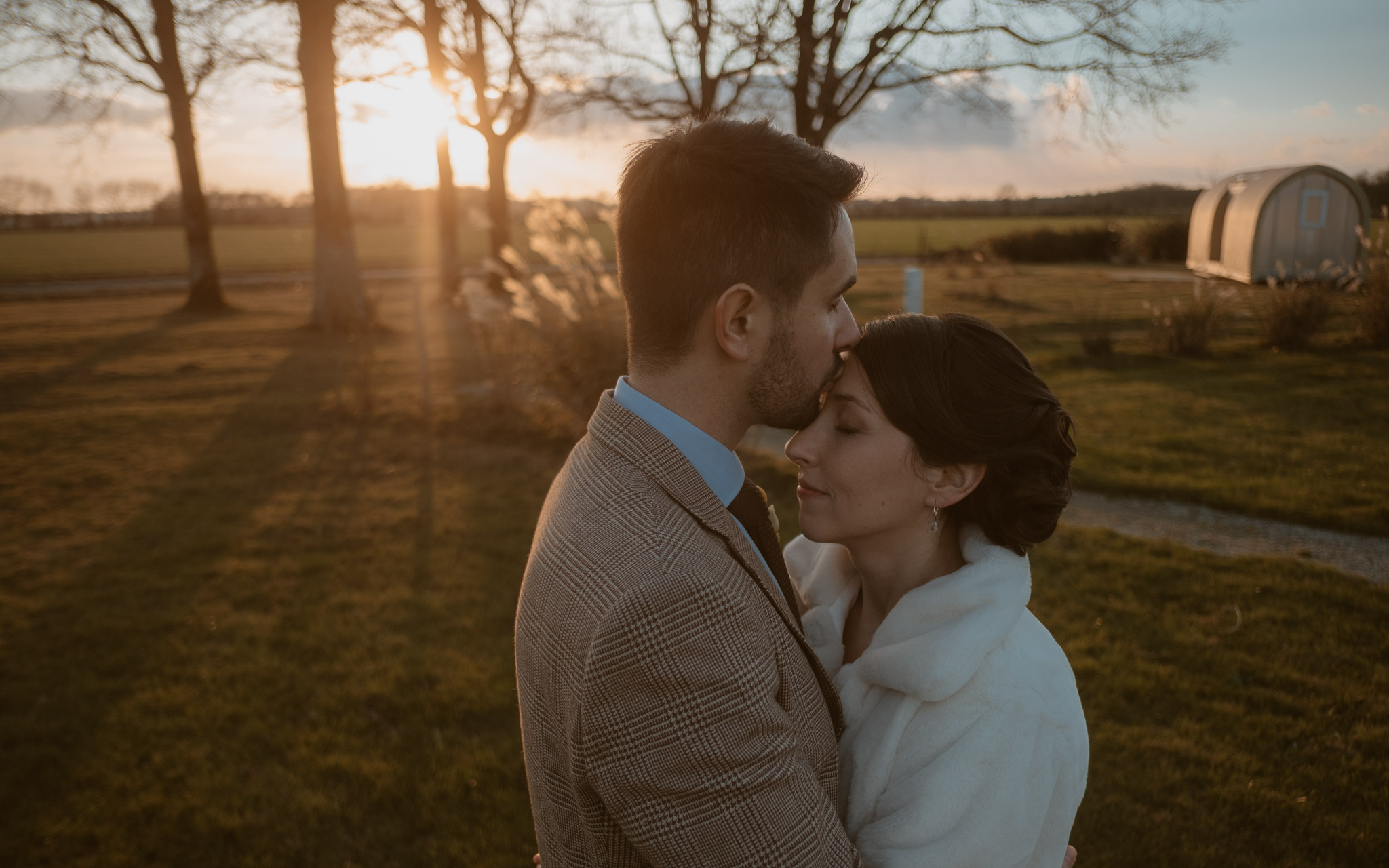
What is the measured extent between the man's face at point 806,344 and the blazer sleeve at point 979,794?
782 millimetres

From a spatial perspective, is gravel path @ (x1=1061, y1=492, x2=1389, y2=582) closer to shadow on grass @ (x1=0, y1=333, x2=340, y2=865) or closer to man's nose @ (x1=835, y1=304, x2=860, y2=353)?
man's nose @ (x1=835, y1=304, x2=860, y2=353)

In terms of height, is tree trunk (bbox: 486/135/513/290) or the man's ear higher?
tree trunk (bbox: 486/135/513/290)

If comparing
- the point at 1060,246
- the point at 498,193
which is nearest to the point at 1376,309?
the point at 498,193

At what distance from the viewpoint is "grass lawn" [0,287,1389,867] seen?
357 cm

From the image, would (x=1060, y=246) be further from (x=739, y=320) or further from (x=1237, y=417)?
(x=739, y=320)

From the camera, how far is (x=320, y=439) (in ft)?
32.2

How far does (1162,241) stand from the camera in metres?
32.4

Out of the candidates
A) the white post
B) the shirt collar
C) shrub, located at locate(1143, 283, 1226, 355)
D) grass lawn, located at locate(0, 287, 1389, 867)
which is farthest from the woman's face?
shrub, located at locate(1143, 283, 1226, 355)

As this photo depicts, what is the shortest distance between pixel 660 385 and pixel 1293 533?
6559 millimetres

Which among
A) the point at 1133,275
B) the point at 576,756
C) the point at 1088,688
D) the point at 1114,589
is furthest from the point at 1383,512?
the point at 1133,275

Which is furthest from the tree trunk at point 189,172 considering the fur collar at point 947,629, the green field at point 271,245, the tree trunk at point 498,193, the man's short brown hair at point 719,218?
the fur collar at point 947,629

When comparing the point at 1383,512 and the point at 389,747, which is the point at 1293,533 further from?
the point at 389,747

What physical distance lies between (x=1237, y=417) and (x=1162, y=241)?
2705 cm

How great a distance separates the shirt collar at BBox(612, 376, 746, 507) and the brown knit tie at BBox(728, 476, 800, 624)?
22cm
